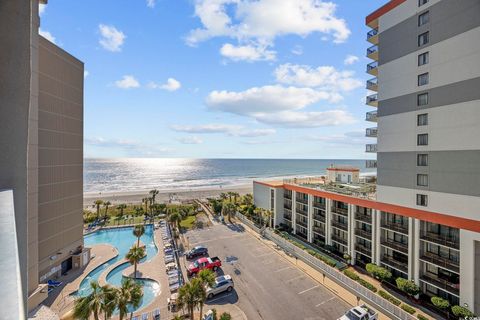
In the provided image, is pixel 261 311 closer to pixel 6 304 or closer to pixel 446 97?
pixel 6 304

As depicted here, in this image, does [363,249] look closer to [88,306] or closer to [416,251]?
[416,251]

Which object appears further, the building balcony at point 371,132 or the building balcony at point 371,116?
the building balcony at point 371,116

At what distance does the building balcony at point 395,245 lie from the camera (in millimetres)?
26044

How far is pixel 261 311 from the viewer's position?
22266mm

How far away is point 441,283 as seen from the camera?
2312 cm

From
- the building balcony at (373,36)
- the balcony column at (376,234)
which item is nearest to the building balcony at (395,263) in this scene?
the balcony column at (376,234)

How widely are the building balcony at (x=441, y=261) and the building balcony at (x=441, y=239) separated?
1.58m

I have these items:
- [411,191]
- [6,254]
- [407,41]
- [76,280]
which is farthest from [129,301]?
[407,41]

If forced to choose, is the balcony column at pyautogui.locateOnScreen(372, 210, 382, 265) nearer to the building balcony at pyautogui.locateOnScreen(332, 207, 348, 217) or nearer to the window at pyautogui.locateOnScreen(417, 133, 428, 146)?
the building balcony at pyautogui.locateOnScreen(332, 207, 348, 217)

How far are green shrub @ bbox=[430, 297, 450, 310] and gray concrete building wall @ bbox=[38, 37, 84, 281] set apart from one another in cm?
3871

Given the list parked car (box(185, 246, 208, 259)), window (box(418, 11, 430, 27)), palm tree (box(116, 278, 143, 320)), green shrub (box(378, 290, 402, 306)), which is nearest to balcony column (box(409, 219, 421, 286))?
green shrub (box(378, 290, 402, 306))

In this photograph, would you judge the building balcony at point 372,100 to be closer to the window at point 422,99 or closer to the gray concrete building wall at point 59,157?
the window at point 422,99

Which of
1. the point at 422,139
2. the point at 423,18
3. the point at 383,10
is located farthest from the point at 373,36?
the point at 422,139

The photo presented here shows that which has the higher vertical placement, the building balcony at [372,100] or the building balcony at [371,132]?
the building balcony at [372,100]
